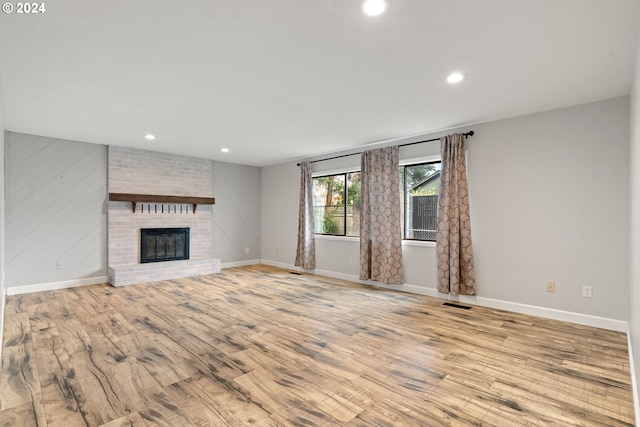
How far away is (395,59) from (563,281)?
3.03 meters

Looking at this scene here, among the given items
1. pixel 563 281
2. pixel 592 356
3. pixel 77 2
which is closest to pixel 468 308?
pixel 563 281

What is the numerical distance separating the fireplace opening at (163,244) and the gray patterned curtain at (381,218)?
11.7ft

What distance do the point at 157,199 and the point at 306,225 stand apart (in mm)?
2806

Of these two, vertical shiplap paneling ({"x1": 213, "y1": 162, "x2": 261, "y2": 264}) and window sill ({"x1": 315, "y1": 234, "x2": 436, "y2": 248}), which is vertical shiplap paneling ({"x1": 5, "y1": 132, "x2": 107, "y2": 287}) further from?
window sill ({"x1": 315, "y1": 234, "x2": 436, "y2": 248})

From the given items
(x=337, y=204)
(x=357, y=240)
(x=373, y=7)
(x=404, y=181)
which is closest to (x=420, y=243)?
(x=404, y=181)

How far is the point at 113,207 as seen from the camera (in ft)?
17.9

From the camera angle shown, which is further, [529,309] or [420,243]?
[420,243]

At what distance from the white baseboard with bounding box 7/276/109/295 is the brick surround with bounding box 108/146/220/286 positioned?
233mm

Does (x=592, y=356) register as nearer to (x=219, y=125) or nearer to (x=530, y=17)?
(x=530, y=17)

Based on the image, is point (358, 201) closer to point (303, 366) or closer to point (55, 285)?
point (303, 366)

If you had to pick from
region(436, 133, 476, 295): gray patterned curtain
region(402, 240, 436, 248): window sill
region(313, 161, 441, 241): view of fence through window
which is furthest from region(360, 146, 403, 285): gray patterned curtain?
region(436, 133, 476, 295): gray patterned curtain

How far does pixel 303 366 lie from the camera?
2.42 metres

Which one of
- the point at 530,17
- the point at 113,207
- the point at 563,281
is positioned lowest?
the point at 563,281

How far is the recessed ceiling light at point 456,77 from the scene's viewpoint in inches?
104
